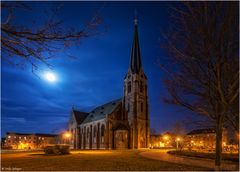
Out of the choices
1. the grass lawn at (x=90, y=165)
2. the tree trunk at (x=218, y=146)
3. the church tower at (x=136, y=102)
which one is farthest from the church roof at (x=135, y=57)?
the tree trunk at (x=218, y=146)

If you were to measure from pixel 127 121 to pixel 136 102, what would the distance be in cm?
585

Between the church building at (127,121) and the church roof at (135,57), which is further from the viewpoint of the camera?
the church roof at (135,57)

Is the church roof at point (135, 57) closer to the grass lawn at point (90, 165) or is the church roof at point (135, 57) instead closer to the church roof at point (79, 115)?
the church roof at point (79, 115)

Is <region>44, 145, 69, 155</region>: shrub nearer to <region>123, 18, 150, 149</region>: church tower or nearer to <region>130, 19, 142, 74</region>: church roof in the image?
<region>123, 18, 150, 149</region>: church tower

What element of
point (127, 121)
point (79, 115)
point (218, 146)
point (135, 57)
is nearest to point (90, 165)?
point (218, 146)

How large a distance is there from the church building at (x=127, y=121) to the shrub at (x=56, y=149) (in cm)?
2596

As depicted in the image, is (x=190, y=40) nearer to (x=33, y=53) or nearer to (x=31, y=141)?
(x=33, y=53)

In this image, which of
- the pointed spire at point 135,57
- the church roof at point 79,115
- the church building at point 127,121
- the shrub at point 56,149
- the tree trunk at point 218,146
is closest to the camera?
the tree trunk at point 218,146

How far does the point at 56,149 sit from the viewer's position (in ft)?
98.2

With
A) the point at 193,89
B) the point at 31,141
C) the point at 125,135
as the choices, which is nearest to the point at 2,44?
the point at 193,89

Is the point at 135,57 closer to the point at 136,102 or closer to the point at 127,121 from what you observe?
the point at 136,102

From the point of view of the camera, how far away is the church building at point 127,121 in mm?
56438

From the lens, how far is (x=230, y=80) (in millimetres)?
9992

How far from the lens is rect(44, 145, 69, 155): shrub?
29656mm
